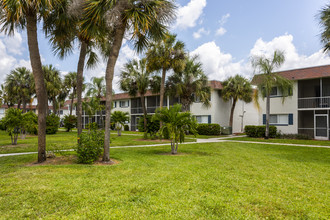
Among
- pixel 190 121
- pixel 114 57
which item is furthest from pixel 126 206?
pixel 190 121

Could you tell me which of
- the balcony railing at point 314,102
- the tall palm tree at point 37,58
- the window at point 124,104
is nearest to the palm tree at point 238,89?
the balcony railing at point 314,102

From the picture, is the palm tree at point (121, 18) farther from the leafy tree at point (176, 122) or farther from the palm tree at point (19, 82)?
the palm tree at point (19, 82)

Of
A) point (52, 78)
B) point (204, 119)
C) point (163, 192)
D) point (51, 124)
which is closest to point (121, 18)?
point (163, 192)

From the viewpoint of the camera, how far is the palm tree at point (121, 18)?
8.52m

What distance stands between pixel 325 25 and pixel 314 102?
12.0m

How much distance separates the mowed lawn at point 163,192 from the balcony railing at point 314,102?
52.1 ft

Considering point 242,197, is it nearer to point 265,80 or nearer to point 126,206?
point 126,206

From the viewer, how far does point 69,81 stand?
3891 centimetres

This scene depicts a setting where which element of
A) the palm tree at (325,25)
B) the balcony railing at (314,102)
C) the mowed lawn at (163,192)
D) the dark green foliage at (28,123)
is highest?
the palm tree at (325,25)

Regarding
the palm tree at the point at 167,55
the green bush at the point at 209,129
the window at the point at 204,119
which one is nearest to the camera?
the palm tree at the point at 167,55

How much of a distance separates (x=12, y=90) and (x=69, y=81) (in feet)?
27.9

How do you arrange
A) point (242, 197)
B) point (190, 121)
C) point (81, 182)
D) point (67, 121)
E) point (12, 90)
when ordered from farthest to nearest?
point (12, 90) → point (67, 121) → point (190, 121) → point (81, 182) → point (242, 197)

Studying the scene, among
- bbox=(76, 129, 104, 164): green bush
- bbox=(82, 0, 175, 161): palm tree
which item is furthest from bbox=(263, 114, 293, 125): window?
bbox=(76, 129, 104, 164): green bush

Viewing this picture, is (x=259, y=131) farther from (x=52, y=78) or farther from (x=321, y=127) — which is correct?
(x=52, y=78)
